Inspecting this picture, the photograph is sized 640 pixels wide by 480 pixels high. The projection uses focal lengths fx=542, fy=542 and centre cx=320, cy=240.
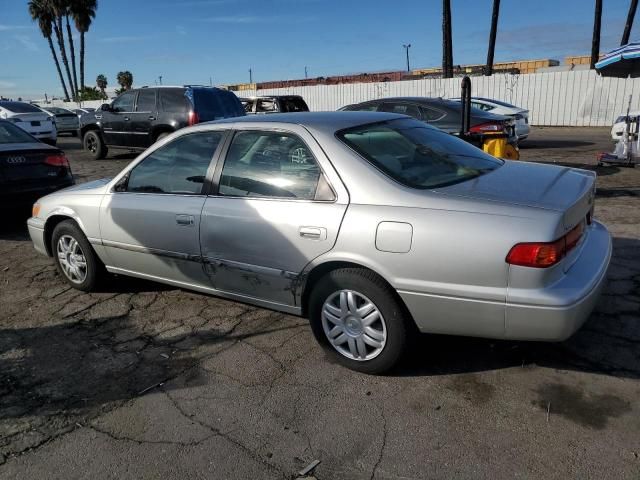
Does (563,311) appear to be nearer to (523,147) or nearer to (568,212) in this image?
(568,212)

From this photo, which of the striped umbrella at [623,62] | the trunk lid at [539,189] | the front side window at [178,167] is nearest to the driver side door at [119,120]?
the front side window at [178,167]

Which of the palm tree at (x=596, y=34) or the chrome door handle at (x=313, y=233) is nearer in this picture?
the chrome door handle at (x=313, y=233)

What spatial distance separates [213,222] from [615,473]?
2.62 meters

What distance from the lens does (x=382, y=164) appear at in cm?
321

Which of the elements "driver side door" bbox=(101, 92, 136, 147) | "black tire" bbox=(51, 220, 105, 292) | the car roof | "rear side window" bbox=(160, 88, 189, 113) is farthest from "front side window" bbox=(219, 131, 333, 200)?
"driver side door" bbox=(101, 92, 136, 147)

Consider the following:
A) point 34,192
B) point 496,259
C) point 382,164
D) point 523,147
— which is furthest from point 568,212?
point 523,147

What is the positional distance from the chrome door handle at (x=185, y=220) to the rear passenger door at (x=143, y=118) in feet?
30.8

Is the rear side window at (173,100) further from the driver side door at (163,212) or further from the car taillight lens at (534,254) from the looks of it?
the car taillight lens at (534,254)

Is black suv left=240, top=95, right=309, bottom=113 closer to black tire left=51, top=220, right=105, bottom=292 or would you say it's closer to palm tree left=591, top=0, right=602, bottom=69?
black tire left=51, top=220, right=105, bottom=292

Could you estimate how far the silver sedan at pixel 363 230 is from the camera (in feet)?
8.76

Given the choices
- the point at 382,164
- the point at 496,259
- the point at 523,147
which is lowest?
the point at 523,147

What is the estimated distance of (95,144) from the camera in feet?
48.6

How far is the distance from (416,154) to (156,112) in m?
10.2

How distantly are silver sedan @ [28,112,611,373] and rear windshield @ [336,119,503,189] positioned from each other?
0.01 m
